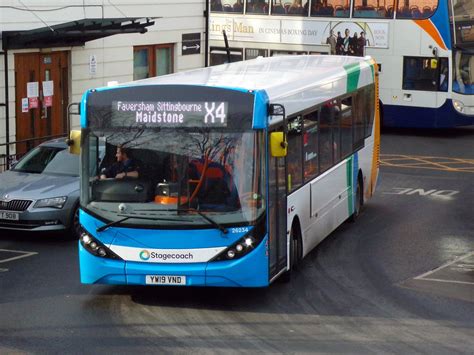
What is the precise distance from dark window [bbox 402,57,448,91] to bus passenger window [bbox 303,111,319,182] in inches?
633

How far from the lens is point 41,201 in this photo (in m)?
18.3

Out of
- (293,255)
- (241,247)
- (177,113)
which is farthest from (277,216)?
(177,113)

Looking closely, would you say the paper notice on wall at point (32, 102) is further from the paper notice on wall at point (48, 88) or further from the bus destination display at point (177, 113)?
the bus destination display at point (177, 113)

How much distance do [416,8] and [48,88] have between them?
1065 cm

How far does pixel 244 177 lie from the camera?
44.9 ft

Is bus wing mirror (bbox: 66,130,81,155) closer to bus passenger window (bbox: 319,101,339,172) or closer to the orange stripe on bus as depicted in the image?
bus passenger window (bbox: 319,101,339,172)

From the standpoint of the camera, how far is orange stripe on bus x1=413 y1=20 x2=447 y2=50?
32094 mm

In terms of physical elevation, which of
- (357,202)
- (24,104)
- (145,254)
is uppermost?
(24,104)

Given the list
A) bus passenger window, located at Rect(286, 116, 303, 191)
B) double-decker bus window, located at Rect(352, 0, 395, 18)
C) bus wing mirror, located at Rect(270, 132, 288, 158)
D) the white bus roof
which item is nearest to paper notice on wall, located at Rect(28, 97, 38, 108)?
the white bus roof

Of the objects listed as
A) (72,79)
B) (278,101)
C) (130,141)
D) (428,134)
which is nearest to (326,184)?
(278,101)

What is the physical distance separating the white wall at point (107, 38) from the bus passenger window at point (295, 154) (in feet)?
38.7

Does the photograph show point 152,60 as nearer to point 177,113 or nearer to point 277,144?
point 177,113

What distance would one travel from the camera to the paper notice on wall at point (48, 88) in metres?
27.7

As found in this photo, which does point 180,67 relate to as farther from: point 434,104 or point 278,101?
point 278,101
